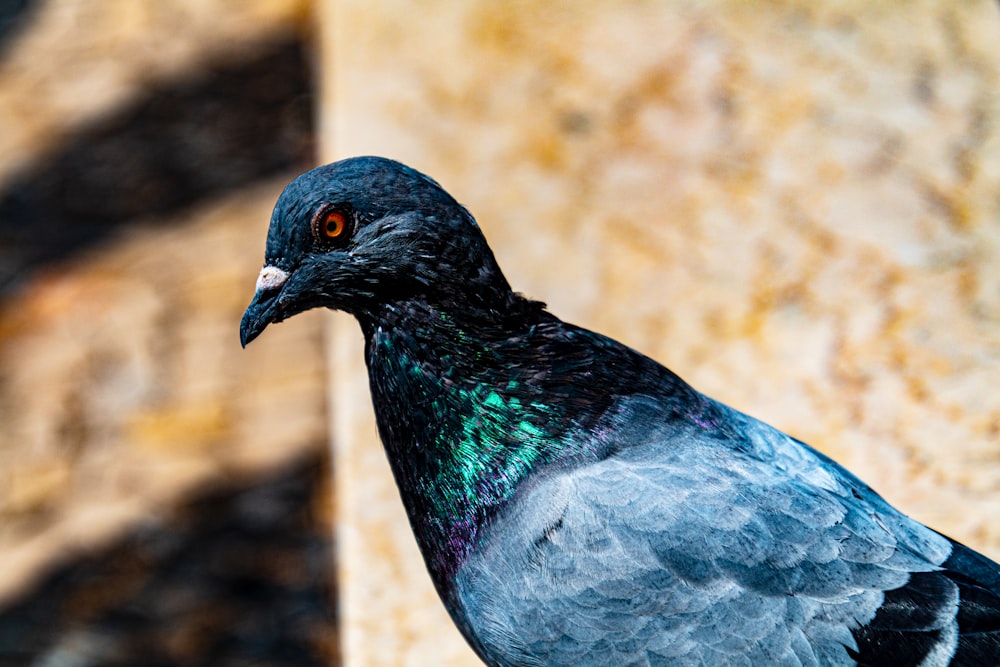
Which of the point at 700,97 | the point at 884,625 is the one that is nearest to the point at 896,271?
the point at 700,97

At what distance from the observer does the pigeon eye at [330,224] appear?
246 centimetres

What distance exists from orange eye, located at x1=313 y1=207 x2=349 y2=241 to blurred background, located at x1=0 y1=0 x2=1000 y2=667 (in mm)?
1393

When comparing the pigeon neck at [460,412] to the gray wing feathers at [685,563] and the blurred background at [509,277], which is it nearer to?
the gray wing feathers at [685,563]

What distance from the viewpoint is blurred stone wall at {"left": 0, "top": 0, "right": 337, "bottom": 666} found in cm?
523

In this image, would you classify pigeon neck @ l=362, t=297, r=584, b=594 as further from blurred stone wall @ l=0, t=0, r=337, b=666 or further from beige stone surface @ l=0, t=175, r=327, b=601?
beige stone surface @ l=0, t=175, r=327, b=601

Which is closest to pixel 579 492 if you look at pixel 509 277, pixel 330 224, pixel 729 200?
pixel 330 224

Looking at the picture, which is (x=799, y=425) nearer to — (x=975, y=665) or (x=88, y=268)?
(x=975, y=665)

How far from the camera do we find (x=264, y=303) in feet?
8.49

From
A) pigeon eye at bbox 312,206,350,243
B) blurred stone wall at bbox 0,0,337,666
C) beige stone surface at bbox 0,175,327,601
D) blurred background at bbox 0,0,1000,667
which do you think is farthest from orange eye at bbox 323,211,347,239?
beige stone surface at bbox 0,175,327,601

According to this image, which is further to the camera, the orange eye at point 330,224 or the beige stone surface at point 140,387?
the beige stone surface at point 140,387

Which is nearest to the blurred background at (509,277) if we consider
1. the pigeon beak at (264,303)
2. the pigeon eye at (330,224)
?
the pigeon beak at (264,303)

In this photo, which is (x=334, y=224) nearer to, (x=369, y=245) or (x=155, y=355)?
(x=369, y=245)

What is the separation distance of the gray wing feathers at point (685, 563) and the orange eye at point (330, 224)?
0.79m

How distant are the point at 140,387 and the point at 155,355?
0.87ft
